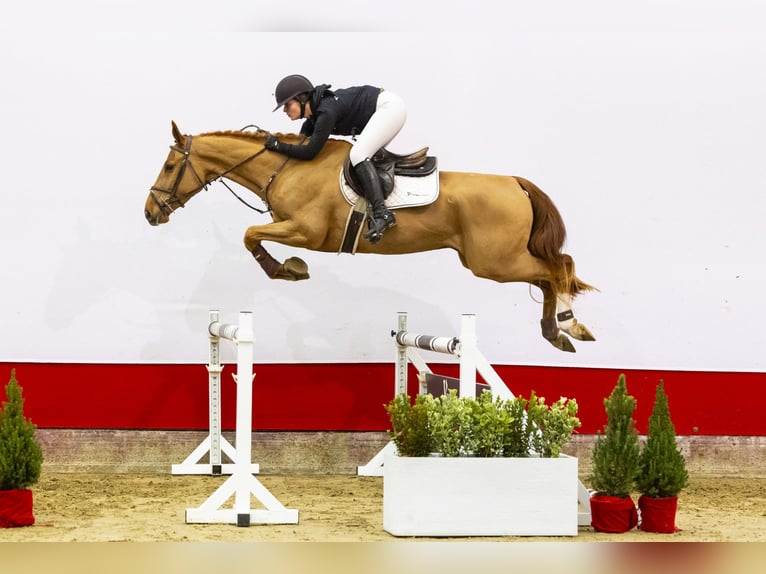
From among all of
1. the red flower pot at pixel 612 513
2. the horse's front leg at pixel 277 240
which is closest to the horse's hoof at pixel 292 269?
the horse's front leg at pixel 277 240

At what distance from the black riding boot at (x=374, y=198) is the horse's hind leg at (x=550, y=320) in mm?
1075

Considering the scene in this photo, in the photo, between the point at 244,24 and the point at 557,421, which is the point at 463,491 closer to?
the point at 557,421

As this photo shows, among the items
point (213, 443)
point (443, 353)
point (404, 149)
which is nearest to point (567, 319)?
point (443, 353)

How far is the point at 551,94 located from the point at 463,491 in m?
3.24

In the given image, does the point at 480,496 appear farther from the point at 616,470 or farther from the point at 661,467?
the point at 661,467

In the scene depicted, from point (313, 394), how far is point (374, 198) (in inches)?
70.8

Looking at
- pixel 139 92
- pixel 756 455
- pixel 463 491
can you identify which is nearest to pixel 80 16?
pixel 139 92

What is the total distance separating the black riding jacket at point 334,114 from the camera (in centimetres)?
592

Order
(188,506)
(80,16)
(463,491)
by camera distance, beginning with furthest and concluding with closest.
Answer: (80,16), (188,506), (463,491)

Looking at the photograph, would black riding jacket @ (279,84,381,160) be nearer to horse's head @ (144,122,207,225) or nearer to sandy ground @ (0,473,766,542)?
horse's head @ (144,122,207,225)

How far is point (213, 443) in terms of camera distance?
687 centimetres

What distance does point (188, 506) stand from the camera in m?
5.85

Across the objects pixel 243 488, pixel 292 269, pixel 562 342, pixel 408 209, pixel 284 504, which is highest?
pixel 408 209

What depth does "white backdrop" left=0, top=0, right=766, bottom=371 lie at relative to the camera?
22.8 ft
